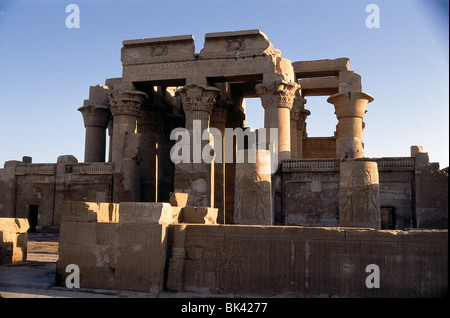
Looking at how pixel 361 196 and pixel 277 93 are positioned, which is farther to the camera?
pixel 277 93

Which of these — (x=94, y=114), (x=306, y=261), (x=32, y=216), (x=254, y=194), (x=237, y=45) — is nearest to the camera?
(x=306, y=261)

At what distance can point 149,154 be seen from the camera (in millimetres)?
20734

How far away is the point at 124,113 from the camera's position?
723 inches

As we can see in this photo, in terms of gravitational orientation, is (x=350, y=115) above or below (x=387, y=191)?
above

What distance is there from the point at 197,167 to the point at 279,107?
3711 mm

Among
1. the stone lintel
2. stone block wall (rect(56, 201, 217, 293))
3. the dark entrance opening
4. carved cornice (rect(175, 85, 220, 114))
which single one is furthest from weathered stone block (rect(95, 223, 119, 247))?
the dark entrance opening

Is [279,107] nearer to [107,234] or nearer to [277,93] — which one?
[277,93]

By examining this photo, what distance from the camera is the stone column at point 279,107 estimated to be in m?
16.4

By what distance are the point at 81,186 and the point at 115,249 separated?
11.9m

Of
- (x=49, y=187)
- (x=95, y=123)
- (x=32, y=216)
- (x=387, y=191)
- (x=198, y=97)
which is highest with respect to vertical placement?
(x=198, y=97)

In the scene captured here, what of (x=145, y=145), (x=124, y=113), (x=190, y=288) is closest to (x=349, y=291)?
(x=190, y=288)

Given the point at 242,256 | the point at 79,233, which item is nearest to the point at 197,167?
the point at 79,233

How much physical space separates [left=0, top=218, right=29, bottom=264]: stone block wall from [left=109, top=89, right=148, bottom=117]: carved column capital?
874 centimetres
